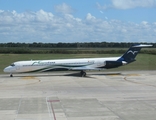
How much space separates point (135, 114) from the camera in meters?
19.2

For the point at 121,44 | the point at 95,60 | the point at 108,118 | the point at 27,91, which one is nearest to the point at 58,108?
the point at 108,118

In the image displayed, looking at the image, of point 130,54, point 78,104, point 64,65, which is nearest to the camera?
point 78,104

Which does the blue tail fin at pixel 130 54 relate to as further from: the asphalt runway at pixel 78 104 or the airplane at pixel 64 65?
the asphalt runway at pixel 78 104

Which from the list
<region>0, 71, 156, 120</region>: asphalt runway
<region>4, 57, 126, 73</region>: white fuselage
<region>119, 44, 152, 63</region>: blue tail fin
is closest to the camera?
<region>0, 71, 156, 120</region>: asphalt runway

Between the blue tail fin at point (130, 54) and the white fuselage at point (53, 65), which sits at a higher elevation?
the blue tail fin at point (130, 54)

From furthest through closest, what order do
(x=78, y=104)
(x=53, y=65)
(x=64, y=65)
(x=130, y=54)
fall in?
(x=130, y=54)
(x=64, y=65)
(x=53, y=65)
(x=78, y=104)

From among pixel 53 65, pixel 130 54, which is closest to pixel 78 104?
pixel 53 65

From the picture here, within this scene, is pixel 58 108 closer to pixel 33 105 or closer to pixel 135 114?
pixel 33 105

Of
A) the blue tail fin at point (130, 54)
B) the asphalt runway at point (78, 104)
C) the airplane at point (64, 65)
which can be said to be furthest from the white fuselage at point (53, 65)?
the asphalt runway at point (78, 104)

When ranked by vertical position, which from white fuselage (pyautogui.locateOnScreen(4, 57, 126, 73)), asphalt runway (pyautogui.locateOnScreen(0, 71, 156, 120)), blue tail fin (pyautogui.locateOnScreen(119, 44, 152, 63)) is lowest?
asphalt runway (pyautogui.locateOnScreen(0, 71, 156, 120))

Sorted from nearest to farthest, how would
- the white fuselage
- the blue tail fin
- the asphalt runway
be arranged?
the asphalt runway, the white fuselage, the blue tail fin

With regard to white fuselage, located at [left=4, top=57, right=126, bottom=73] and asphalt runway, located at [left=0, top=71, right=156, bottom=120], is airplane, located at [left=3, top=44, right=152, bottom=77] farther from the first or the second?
asphalt runway, located at [left=0, top=71, right=156, bottom=120]

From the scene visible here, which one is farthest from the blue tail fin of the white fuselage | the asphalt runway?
the asphalt runway

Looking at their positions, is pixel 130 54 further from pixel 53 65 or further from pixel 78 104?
pixel 78 104
